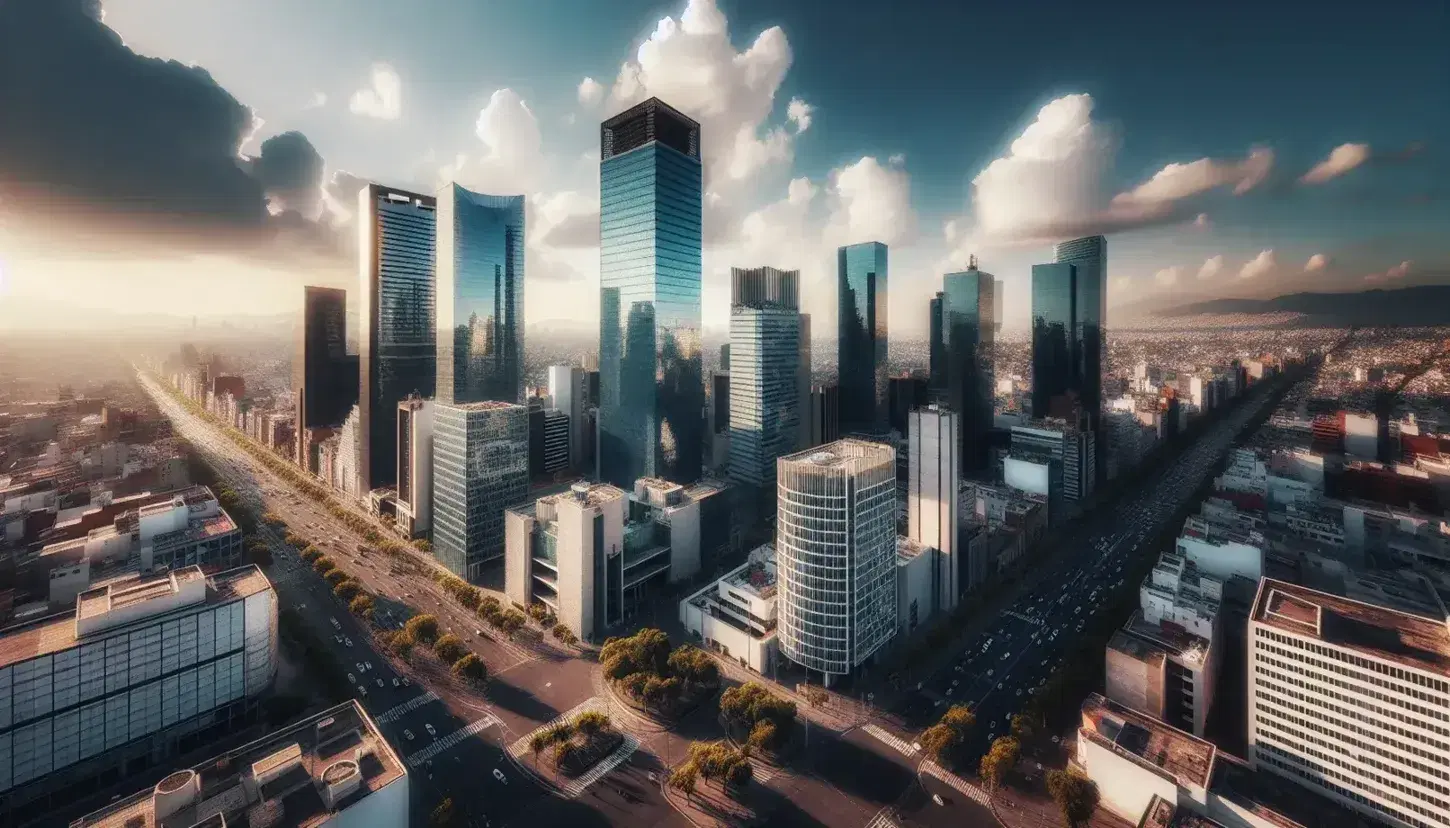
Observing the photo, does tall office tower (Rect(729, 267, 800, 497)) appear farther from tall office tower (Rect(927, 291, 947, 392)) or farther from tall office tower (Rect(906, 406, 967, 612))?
tall office tower (Rect(927, 291, 947, 392))

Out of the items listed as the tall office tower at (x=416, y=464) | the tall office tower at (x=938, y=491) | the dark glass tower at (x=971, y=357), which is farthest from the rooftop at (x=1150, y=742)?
the dark glass tower at (x=971, y=357)

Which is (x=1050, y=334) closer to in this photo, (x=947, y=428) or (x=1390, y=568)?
(x=1390, y=568)

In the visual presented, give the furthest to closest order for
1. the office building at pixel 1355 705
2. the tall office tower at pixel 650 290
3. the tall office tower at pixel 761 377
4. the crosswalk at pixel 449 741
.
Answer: the tall office tower at pixel 761 377 < the tall office tower at pixel 650 290 < the crosswalk at pixel 449 741 < the office building at pixel 1355 705

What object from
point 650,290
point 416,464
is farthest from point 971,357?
point 416,464

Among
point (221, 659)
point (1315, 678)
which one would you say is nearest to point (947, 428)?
point (1315, 678)

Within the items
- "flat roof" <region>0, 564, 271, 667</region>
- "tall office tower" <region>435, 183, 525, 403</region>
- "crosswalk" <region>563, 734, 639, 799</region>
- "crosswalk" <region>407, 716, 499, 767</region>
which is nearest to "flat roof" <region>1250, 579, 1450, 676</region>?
"crosswalk" <region>563, 734, 639, 799</region>

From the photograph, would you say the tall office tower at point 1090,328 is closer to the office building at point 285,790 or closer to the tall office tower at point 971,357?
the tall office tower at point 971,357
